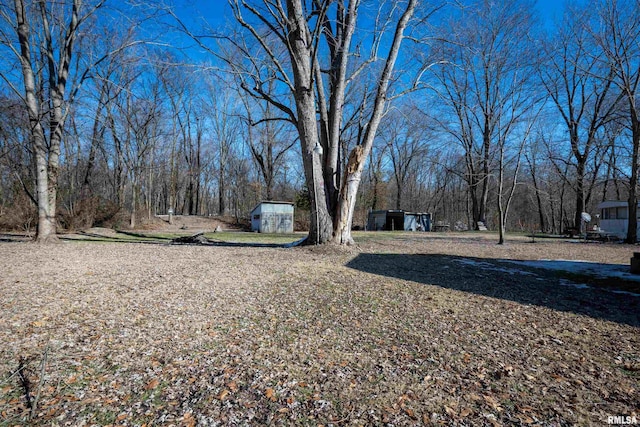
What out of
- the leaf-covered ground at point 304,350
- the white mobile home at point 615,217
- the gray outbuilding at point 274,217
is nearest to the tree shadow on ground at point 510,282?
the leaf-covered ground at point 304,350

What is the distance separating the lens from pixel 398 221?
85.9 ft

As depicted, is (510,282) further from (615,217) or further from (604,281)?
(615,217)

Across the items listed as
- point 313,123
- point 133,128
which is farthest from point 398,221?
point 133,128

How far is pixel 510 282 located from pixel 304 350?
438 cm

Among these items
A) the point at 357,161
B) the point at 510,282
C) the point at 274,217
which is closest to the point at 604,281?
the point at 510,282

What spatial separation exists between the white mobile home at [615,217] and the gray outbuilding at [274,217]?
19269 millimetres

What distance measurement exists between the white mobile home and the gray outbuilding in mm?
19269

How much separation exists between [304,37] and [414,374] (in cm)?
795

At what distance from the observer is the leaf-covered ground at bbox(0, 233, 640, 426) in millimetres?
2014

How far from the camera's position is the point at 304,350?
2.82 m

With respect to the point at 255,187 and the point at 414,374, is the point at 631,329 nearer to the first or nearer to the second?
the point at 414,374

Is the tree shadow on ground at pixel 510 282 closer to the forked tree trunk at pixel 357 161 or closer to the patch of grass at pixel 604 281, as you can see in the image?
the patch of grass at pixel 604 281

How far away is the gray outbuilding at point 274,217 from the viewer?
2138 centimetres

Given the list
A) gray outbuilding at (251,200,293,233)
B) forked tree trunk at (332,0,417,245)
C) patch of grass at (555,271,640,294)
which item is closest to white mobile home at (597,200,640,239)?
patch of grass at (555,271,640,294)
